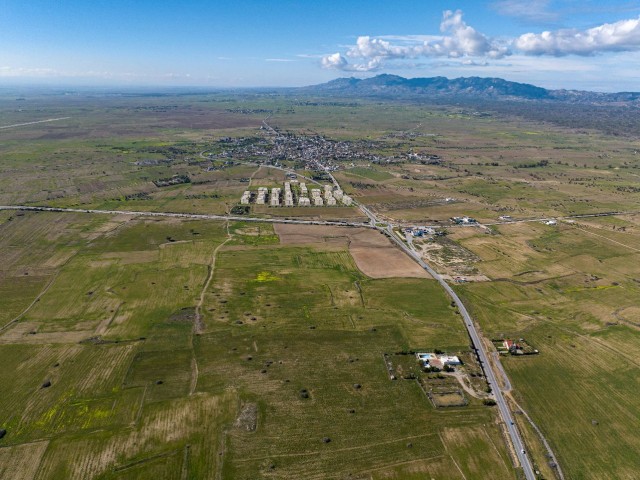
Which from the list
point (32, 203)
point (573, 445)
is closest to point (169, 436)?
point (573, 445)

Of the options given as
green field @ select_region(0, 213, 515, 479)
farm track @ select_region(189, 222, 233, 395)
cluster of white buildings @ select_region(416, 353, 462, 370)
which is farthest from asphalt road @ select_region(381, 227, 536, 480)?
farm track @ select_region(189, 222, 233, 395)

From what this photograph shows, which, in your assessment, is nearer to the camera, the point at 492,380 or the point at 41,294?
the point at 492,380

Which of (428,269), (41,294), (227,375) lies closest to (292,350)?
(227,375)

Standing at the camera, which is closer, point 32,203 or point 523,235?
point 523,235

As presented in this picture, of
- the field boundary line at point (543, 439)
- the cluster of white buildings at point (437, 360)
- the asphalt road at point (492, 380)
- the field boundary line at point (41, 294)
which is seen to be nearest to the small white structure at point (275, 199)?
the asphalt road at point (492, 380)

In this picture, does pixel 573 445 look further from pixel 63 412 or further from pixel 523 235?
pixel 523 235

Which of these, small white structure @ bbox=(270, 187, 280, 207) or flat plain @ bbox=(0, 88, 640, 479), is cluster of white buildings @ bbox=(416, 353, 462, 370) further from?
small white structure @ bbox=(270, 187, 280, 207)

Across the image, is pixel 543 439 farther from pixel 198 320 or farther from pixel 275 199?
pixel 275 199

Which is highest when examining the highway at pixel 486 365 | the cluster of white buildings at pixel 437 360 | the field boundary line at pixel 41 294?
Result: the field boundary line at pixel 41 294

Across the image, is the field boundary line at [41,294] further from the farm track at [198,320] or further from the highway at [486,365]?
the highway at [486,365]
